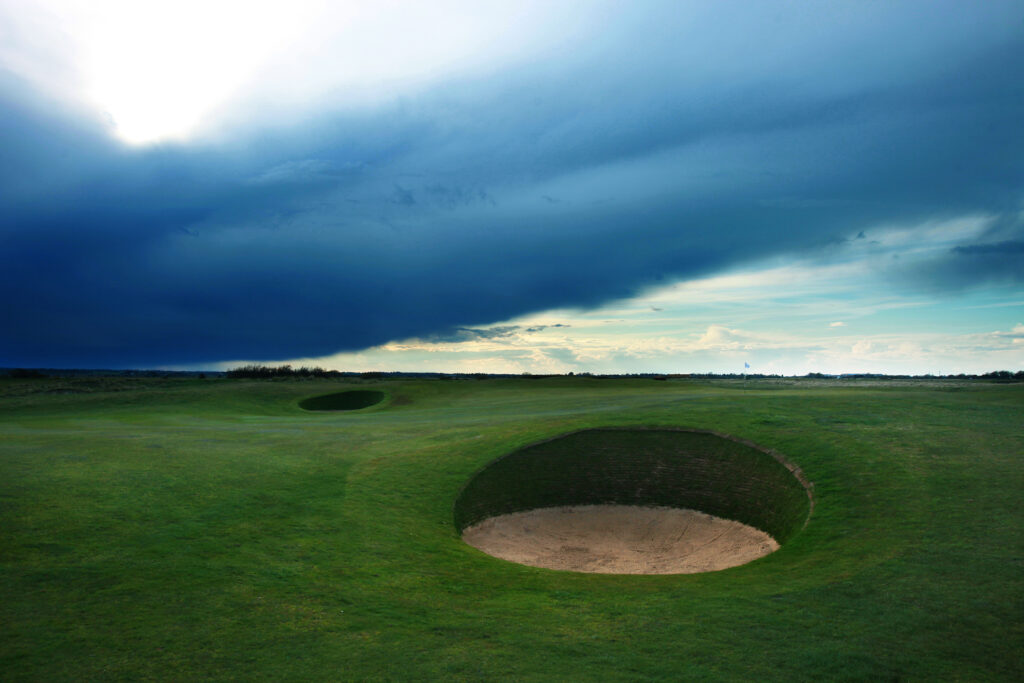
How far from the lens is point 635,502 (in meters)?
19.8

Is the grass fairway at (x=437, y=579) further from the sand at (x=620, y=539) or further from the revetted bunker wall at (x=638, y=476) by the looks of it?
the sand at (x=620, y=539)

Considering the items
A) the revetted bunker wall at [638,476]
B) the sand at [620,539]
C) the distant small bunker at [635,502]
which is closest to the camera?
the sand at [620,539]

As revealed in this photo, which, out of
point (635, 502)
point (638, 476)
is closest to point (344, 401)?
point (638, 476)

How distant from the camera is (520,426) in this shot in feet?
78.3

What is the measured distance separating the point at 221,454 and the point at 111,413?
95.1ft

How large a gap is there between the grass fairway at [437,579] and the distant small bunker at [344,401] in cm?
3517

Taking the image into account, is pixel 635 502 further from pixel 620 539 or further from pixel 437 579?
pixel 437 579

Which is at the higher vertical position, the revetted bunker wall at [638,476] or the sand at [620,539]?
the revetted bunker wall at [638,476]

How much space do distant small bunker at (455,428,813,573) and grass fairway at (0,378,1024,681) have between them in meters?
1.12

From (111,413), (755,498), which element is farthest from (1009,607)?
(111,413)

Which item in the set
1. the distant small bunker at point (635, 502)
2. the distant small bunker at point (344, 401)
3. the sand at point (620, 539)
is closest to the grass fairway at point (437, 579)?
the distant small bunker at point (635, 502)

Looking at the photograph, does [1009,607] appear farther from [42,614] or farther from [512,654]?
[42,614]

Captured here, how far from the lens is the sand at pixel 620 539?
15352 mm

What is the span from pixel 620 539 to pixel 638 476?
3334 mm
